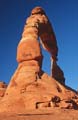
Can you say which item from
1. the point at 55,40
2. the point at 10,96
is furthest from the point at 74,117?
the point at 55,40

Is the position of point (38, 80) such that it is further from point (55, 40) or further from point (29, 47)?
point (55, 40)

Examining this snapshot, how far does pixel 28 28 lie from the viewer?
38.2m

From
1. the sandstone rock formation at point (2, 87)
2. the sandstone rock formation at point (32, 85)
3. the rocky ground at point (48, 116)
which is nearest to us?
the rocky ground at point (48, 116)

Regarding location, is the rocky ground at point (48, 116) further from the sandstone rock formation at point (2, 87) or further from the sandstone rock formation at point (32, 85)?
the sandstone rock formation at point (2, 87)

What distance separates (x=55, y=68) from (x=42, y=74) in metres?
9.30

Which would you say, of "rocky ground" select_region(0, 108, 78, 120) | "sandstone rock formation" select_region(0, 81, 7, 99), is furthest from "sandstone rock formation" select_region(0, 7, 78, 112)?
"sandstone rock formation" select_region(0, 81, 7, 99)

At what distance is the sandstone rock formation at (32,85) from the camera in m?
30.3

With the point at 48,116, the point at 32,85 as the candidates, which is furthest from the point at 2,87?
the point at 48,116

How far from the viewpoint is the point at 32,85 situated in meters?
32.2

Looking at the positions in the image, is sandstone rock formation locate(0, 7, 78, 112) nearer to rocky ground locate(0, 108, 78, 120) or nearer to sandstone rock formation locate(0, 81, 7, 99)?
rocky ground locate(0, 108, 78, 120)

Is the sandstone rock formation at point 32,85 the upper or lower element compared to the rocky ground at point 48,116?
upper

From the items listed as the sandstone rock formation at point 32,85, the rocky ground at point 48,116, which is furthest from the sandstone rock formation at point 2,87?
the rocky ground at point 48,116

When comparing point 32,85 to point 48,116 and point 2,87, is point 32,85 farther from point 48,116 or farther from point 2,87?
point 2,87

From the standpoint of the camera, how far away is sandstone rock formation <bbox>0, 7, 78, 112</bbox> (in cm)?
3030
